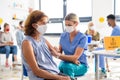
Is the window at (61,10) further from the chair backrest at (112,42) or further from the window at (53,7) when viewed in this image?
the chair backrest at (112,42)

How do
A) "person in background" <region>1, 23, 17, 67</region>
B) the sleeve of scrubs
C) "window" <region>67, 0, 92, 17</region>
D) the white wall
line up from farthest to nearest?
"window" <region>67, 0, 92, 17</region> < the white wall < "person in background" <region>1, 23, 17, 67</region> < the sleeve of scrubs

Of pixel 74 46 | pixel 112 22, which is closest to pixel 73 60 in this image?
pixel 74 46

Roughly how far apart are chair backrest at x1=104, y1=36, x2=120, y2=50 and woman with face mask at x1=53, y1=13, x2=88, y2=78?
0.78 feet

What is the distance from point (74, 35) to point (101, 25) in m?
4.41

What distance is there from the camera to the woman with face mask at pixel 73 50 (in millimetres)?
2244

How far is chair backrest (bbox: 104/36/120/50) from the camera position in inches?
93.6

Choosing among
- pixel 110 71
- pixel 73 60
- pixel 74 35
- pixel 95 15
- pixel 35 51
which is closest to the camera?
pixel 35 51

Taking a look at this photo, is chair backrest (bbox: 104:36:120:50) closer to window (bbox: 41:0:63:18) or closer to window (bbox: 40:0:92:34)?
window (bbox: 40:0:92:34)

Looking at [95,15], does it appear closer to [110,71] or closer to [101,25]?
[101,25]

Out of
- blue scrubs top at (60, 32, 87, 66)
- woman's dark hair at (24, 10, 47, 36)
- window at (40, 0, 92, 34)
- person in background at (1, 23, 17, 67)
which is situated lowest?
person in background at (1, 23, 17, 67)

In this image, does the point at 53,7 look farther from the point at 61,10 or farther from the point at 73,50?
the point at 73,50

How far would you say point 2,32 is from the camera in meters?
5.46

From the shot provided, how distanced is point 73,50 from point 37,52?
2.09 feet

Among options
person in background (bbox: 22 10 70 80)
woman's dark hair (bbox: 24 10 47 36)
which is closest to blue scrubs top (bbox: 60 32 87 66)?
person in background (bbox: 22 10 70 80)
